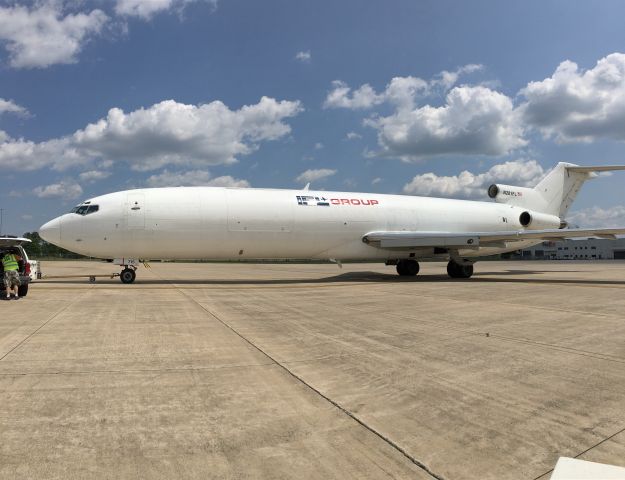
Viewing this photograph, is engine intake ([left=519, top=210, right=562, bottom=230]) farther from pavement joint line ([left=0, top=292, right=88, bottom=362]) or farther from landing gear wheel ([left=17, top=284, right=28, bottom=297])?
landing gear wheel ([left=17, top=284, right=28, bottom=297])

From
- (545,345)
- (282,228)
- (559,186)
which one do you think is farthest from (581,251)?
(545,345)

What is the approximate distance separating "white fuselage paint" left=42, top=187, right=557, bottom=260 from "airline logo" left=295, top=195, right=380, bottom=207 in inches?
2.2

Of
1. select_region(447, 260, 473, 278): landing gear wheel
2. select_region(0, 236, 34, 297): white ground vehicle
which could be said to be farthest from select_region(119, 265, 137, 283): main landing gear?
select_region(447, 260, 473, 278): landing gear wheel

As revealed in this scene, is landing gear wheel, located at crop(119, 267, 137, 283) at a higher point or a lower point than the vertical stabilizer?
lower

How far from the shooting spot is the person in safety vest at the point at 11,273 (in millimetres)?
12375

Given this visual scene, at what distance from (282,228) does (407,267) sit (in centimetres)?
878

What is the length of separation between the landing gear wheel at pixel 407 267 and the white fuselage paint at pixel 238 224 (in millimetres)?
1729

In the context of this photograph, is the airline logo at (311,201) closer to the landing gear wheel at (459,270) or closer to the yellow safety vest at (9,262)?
the landing gear wheel at (459,270)

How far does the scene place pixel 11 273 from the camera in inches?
493

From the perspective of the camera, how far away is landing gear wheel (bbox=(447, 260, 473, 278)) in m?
23.6

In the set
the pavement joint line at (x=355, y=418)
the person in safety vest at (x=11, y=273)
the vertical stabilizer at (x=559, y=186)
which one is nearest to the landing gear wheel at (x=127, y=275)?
the person in safety vest at (x=11, y=273)

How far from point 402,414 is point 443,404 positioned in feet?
1.78

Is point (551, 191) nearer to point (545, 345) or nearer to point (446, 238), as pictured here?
point (446, 238)

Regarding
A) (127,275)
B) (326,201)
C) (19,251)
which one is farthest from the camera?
(326,201)
